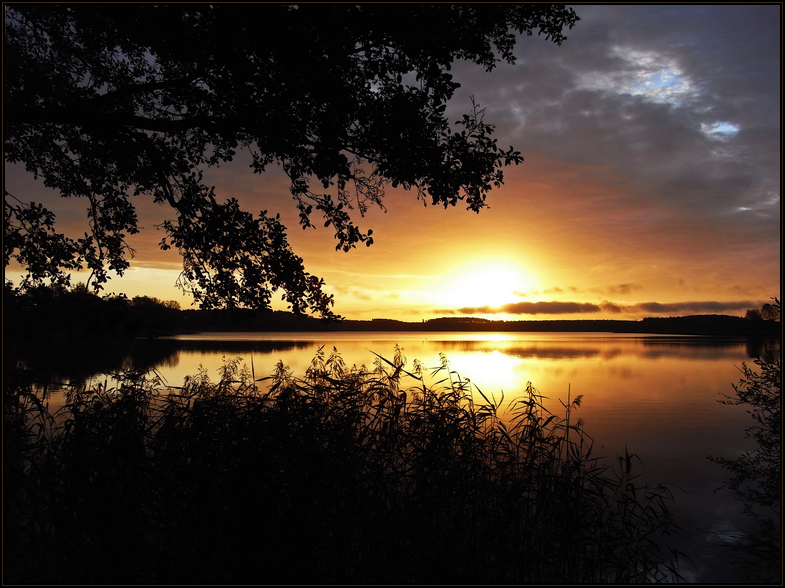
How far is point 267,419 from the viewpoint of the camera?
853cm

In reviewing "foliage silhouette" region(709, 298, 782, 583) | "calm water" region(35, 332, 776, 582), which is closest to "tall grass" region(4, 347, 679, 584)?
"foliage silhouette" region(709, 298, 782, 583)

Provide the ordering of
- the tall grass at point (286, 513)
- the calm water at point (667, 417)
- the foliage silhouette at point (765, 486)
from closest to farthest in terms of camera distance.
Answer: the tall grass at point (286, 513) → the foliage silhouette at point (765, 486) → the calm water at point (667, 417)

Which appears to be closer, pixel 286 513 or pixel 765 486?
pixel 286 513

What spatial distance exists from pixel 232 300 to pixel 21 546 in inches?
201

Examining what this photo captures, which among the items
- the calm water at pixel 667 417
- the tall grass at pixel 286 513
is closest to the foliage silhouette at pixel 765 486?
the calm water at pixel 667 417

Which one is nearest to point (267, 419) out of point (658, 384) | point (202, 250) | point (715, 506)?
point (202, 250)

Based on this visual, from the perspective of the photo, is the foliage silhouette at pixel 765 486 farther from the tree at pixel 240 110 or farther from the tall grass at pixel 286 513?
the tree at pixel 240 110

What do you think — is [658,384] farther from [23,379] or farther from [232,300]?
[23,379]

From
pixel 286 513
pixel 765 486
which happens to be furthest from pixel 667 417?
pixel 286 513

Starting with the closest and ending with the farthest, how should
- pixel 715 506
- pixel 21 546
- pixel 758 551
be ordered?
pixel 21 546 → pixel 758 551 → pixel 715 506

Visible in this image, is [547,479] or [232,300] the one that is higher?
[232,300]

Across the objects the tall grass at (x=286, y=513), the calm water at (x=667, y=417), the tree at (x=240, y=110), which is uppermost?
the tree at (x=240, y=110)

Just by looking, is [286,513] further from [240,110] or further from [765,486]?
[765,486]

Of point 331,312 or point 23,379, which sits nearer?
point 23,379
